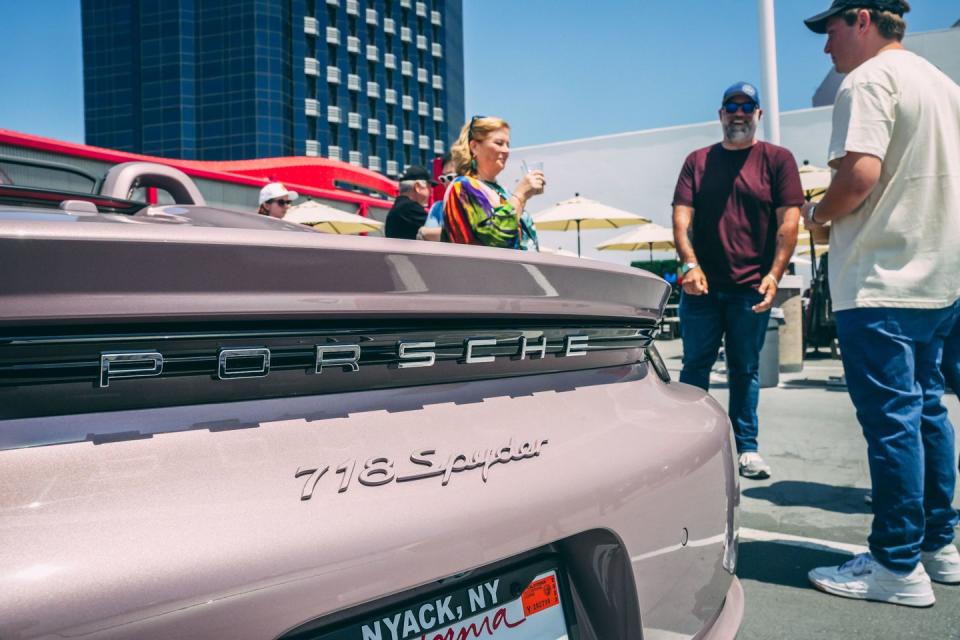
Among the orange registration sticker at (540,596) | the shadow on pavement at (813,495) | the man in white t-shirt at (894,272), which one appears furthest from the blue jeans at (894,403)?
the orange registration sticker at (540,596)

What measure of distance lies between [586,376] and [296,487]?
65 cm

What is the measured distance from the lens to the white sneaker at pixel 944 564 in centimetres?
249

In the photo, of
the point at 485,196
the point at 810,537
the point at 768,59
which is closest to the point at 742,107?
the point at 485,196

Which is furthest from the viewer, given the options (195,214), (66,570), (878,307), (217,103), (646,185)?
(217,103)

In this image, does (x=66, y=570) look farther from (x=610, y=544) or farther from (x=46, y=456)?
(x=610, y=544)

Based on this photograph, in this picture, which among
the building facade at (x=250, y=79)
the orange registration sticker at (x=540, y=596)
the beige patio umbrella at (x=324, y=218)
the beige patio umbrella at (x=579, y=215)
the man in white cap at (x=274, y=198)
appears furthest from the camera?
the building facade at (x=250, y=79)

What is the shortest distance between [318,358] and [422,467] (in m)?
0.21

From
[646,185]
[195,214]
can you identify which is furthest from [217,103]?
[195,214]

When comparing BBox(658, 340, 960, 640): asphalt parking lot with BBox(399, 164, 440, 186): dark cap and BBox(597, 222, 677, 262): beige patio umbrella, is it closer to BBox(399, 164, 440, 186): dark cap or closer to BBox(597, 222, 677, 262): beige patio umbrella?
BBox(399, 164, 440, 186): dark cap

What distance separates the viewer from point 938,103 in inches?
93.5

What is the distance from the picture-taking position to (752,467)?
376 cm

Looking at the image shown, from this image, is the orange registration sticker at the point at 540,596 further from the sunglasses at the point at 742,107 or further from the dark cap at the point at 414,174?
the dark cap at the point at 414,174

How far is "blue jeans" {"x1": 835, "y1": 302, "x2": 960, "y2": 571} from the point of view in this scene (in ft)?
7.50

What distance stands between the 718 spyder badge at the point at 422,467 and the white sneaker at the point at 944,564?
6.64 feet
